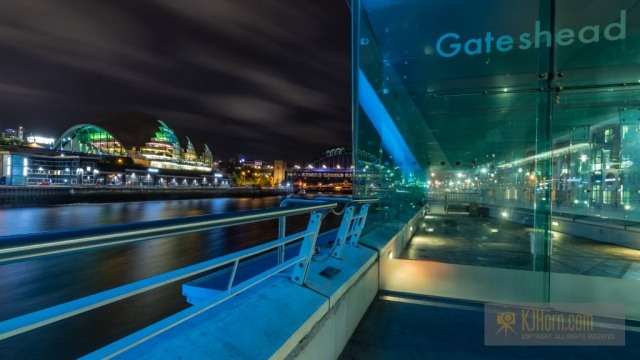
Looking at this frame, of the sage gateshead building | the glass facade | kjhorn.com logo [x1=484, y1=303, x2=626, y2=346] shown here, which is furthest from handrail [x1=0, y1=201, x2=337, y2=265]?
the sage gateshead building

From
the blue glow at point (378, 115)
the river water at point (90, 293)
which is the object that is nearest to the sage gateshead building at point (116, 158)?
the river water at point (90, 293)

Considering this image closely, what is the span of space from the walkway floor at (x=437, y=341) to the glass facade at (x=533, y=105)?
89 centimetres

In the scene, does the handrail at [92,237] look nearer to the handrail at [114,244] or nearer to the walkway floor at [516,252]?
the handrail at [114,244]

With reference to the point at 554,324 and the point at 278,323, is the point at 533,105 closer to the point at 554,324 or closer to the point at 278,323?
the point at 554,324

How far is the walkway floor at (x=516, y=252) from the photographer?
5.14 meters

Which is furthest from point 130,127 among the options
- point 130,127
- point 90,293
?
point 90,293

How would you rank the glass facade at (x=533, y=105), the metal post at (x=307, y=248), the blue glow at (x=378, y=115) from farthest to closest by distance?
the blue glow at (x=378, y=115) < the glass facade at (x=533, y=105) < the metal post at (x=307, y=248)

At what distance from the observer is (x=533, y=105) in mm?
5031

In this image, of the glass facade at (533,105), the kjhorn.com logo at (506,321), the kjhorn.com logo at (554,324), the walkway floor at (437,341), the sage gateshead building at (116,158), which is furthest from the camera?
the sage gateshead building at (116,158)

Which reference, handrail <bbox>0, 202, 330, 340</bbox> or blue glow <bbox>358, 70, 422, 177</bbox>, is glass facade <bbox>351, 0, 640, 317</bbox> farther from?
handrail <bbox>0, 202, 330, 340</bbox>

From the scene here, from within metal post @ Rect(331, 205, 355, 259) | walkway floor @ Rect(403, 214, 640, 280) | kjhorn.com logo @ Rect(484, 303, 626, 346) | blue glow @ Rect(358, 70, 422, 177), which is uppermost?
blue glow @ Rect(358, 70, 422, 177)

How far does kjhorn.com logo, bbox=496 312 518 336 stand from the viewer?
3.50m

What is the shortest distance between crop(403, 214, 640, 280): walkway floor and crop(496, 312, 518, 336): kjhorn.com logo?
3.25 ft

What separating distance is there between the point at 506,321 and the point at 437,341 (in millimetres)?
1104
